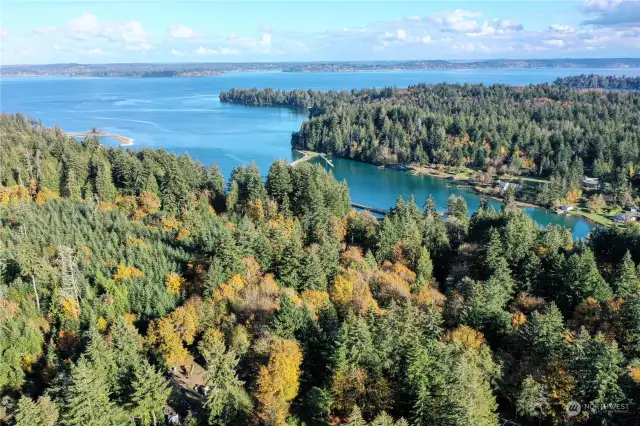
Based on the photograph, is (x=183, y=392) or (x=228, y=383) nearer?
(x=228, y=383)

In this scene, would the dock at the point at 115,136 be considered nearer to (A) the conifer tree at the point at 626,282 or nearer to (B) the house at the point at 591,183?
(B) the house at the point at 591,183

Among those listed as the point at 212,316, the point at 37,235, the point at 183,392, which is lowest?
the point at 183,392

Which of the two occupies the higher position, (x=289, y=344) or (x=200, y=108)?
(x=200, y=108)

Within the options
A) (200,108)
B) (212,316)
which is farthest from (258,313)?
(200,108)

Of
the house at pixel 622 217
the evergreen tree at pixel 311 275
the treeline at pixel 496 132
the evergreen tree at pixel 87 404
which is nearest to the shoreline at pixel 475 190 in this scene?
the treeline at pixel 496 132

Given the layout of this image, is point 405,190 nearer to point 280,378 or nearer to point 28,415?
point 280,378

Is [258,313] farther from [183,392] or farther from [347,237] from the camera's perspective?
[347,237]

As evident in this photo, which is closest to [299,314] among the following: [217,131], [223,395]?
[223,395]
